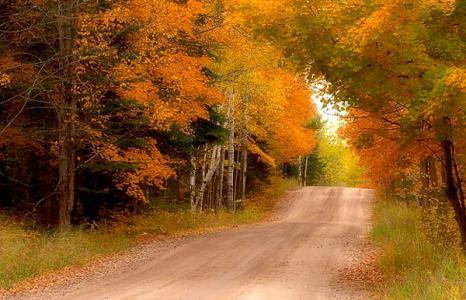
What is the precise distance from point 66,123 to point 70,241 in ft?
11.4

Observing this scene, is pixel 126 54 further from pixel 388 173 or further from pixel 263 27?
pixel 388 173

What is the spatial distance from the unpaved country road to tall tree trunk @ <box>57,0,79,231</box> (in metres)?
3.53

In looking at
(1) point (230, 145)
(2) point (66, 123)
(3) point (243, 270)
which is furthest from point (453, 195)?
(1) point (230, 145)

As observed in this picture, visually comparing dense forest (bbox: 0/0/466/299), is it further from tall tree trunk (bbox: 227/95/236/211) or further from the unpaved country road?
the unpaved country road

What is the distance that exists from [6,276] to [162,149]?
10998 millimetres

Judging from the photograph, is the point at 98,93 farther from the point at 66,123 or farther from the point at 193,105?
the point at 193,105

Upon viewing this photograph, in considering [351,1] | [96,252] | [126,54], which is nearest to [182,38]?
[126,54]

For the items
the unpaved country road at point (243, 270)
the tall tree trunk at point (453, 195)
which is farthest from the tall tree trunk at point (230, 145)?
the tall tree trunk at point (453, 195)

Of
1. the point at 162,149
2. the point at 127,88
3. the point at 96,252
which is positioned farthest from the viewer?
the point at 162,149

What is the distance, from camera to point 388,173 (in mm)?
21109

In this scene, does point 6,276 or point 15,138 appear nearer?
point 6,276

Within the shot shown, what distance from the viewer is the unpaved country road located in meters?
10.4

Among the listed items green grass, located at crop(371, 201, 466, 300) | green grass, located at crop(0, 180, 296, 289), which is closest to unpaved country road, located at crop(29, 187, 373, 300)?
green grass, located at crop(371, 201, 466, 300)

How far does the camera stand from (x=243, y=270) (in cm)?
1310
